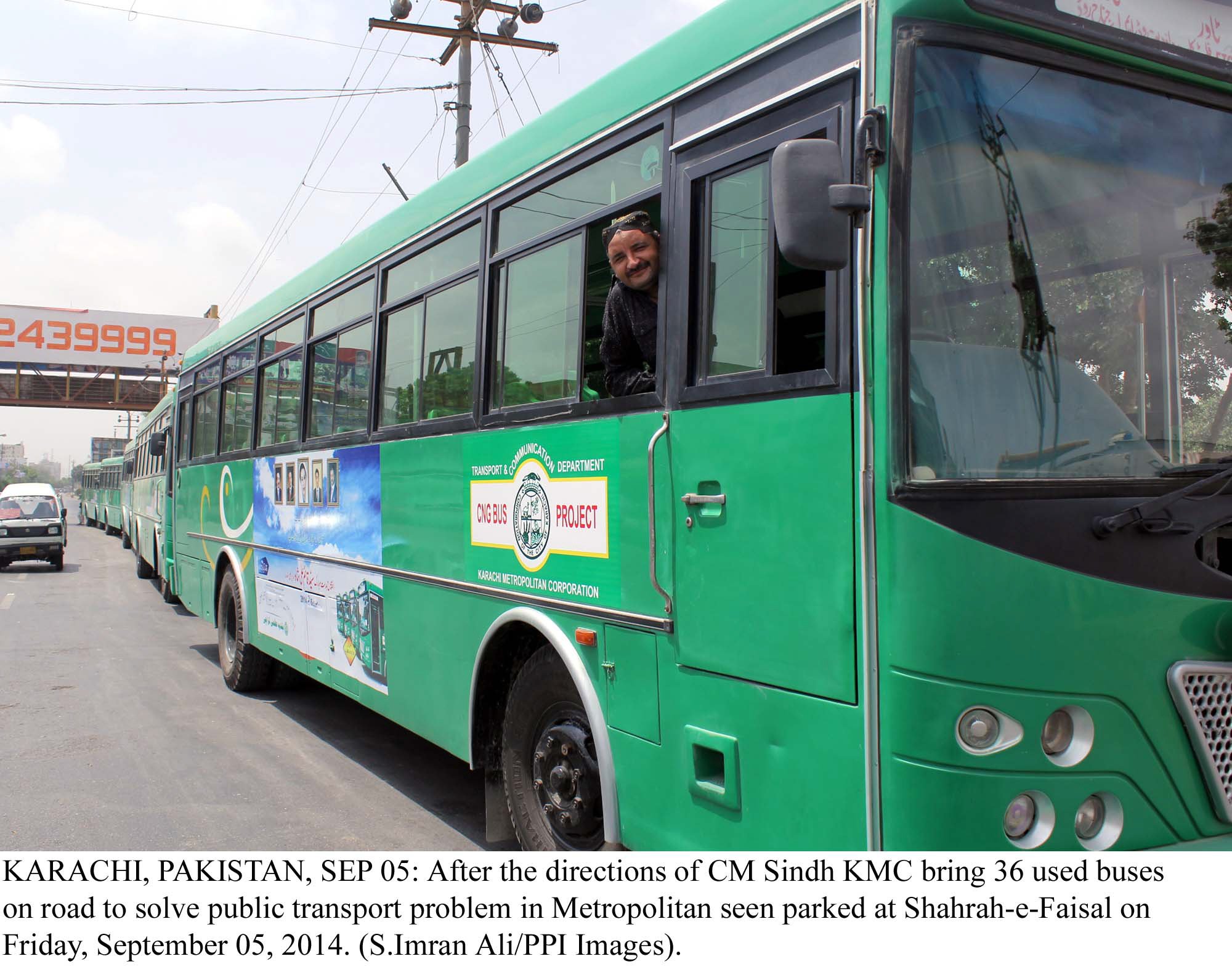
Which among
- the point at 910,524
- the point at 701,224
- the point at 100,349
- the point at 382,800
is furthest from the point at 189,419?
the point at 100,349

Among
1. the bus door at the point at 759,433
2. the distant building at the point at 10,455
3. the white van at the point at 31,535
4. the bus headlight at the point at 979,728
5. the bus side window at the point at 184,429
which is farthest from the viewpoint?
the distant building at the point at 10,455

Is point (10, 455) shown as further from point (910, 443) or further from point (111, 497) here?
point (910, 443)

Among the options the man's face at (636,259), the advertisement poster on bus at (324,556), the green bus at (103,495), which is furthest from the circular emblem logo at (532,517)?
the green bus at (103,495)

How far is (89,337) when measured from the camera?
50.1 meters

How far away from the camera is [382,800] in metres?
5.86

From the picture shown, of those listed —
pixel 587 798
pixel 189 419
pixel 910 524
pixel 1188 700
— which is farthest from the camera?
pixel 189 419

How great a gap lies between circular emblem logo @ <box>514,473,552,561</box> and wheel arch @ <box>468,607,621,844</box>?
0.85 ft

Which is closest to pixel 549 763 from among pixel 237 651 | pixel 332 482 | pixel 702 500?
pixel 702 500

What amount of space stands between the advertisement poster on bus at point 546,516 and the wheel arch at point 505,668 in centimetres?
14

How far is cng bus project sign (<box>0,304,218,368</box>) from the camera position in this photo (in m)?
48.9

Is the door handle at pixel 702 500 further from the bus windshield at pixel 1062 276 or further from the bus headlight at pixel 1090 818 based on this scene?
the bus headlight at pixel 1090 818

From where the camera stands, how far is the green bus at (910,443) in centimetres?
253

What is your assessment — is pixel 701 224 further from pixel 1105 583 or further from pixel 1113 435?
pixel 1105 583
